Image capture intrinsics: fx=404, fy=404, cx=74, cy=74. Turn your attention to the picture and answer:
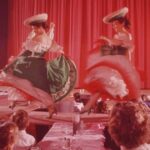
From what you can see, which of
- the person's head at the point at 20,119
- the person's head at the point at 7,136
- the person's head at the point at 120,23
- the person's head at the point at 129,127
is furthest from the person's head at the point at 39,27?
the person's head at the point at 129,127

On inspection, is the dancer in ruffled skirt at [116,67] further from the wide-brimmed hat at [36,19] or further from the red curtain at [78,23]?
the red curtain at [78,23]

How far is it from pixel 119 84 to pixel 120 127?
3416 millimetres

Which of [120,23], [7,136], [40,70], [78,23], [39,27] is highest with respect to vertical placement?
[78,23]

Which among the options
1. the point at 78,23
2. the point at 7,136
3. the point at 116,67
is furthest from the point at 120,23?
the point at 78,23

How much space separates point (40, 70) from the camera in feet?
17.4

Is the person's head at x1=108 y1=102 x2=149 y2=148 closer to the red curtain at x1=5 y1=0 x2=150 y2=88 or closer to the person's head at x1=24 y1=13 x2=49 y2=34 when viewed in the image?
the person's head at x1=24 y1=13 x2=49 y2=34

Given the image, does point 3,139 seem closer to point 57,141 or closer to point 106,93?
point 57,141

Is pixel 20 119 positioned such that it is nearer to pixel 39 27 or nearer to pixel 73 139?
pixel 73 139

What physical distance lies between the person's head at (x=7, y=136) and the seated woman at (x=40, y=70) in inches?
114

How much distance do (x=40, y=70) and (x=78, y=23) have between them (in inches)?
230

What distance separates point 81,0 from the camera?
1094 centimetres

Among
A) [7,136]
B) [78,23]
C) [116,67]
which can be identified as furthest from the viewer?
[78,23]

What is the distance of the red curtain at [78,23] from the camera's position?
35.0ft

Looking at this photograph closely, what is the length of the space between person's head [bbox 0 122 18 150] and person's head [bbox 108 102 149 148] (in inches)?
22.7
